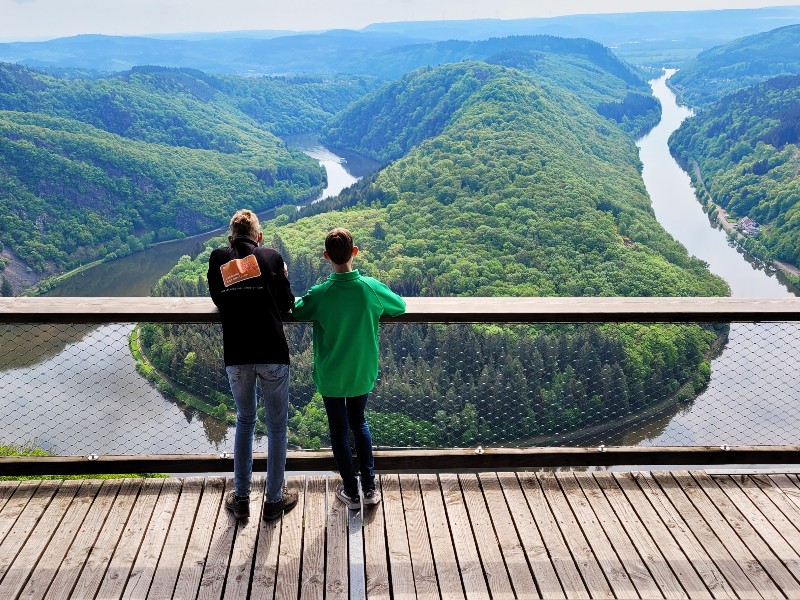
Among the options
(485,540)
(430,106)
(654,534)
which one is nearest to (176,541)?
(485,540)

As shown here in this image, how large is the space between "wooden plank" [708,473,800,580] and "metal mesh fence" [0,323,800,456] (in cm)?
1175

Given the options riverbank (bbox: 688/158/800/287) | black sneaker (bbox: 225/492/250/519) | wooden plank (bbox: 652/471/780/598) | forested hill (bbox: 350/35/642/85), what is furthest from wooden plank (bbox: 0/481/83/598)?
forested hill (bbox: 350/35/642/85)

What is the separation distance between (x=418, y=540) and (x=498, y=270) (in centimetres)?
3387

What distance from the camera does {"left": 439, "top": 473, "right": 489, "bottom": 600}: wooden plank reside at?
6.90 feet

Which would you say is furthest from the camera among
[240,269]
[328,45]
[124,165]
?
[328,45]

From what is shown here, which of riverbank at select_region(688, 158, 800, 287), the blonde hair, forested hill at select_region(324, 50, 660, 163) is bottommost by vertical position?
forested hill at select_region(324, 50, 660, 163)

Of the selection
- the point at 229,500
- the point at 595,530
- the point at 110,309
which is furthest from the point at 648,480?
the point at 110,309

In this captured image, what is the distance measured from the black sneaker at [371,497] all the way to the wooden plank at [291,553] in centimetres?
21

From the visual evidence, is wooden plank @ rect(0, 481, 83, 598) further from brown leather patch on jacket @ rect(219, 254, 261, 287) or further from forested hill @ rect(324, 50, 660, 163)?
forested hill @ rect(324, 50, 660, 163)

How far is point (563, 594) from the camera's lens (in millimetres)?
2080

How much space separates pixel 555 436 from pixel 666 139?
64.1 meters

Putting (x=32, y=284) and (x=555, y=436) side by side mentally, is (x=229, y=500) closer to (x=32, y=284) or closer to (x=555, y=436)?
(x=555, y=436)

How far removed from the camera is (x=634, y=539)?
2322 millimetres

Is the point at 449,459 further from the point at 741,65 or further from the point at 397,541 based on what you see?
the point at 741,65
